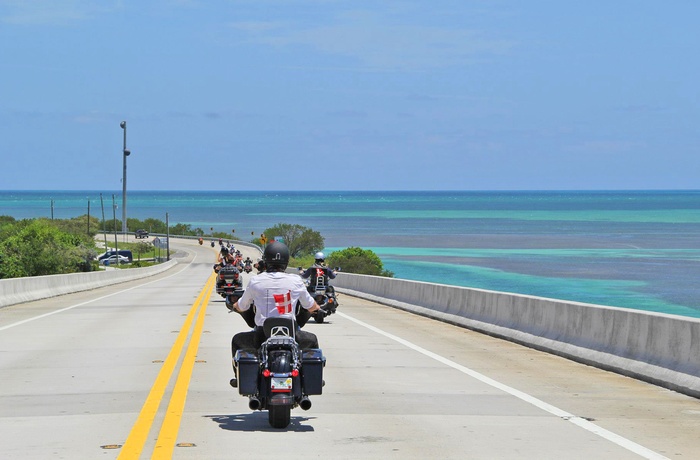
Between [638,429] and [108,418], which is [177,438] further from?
[638,429]

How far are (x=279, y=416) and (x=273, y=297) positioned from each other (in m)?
1.08

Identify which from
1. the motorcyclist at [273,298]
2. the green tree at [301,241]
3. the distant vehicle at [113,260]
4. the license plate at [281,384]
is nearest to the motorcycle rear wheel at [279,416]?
the license plate at [281,384]

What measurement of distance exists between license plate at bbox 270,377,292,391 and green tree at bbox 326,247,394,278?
322ft

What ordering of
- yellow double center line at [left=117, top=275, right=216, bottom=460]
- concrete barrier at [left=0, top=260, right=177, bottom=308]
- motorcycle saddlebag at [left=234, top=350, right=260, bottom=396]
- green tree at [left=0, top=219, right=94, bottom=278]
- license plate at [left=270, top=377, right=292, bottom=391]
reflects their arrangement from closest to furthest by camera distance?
1. yellow double center line at [left=117, top=275, right=216, bottom=460]
2. license plate at [left=270, top=377, right=292, bottom=391]
3. motorcycle saddlebag at [left=234, top=350, right=260, bottom=396]
4. concrete barrier at [left=0, top=260, right=177, bottom=308]
5. green tree at [left=0, top=219, right=94, bottom=278]

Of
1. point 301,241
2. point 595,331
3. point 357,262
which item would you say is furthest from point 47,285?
point 301,241

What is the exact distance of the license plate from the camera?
33.2 feet

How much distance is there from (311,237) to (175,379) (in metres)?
155

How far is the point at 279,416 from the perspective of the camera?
34.2 feet

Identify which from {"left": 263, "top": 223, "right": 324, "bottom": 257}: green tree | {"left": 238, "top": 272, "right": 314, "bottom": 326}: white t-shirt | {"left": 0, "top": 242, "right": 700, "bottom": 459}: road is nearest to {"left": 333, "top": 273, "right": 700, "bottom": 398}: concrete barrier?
{"left": 0, "top": 242, "right": 700, "bottom": 459}: road

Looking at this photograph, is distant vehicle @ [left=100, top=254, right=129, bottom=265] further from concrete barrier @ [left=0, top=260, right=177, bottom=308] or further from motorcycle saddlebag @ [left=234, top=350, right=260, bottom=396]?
motorcycle saddlebag @ [left=234, top=350, right=260, bottom=396]

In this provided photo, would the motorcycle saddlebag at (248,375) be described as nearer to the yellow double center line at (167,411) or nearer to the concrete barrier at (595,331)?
the yellow double center line at (167,411)

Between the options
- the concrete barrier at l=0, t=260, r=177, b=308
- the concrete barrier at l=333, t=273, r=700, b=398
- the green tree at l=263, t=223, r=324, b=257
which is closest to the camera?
the concrete barrier at l=333, t=273, r=700, b=398

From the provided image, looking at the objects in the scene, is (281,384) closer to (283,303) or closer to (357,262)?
(283,303)

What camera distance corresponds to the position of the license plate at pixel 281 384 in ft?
33.2
